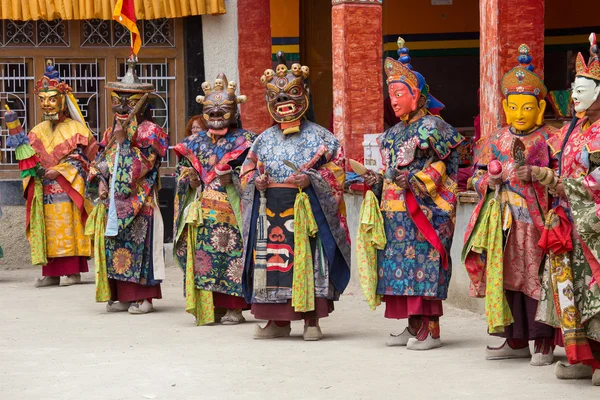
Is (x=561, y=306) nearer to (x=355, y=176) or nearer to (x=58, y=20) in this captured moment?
(x=355, y=176)

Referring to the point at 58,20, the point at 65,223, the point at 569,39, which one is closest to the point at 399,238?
the point at 65,223

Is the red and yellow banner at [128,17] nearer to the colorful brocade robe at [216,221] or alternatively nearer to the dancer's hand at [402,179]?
the colorful brocade robe at [216,221]

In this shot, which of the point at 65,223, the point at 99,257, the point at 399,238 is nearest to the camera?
the point at 399,238

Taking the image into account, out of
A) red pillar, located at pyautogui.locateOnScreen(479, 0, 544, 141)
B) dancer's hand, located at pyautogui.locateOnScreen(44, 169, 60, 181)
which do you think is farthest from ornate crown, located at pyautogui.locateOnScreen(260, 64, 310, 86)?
dancer's hand, located at pyautogui.locateOnScreen(44, 169, 60, 181)

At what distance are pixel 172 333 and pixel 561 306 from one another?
132 inches

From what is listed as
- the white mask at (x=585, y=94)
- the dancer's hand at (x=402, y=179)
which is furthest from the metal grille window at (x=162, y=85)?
the white mask at (x=585, y=94)

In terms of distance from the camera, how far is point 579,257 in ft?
21.6

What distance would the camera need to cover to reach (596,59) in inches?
263

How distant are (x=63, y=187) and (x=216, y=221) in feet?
10.5

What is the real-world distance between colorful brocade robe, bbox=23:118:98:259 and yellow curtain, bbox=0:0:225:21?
1687 millimetres

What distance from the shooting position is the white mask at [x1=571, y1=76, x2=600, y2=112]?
21.7 feet

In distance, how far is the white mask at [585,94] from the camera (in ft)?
21.7

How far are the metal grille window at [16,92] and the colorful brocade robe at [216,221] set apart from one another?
195 inches

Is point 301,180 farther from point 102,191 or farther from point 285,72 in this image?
point 102,191
